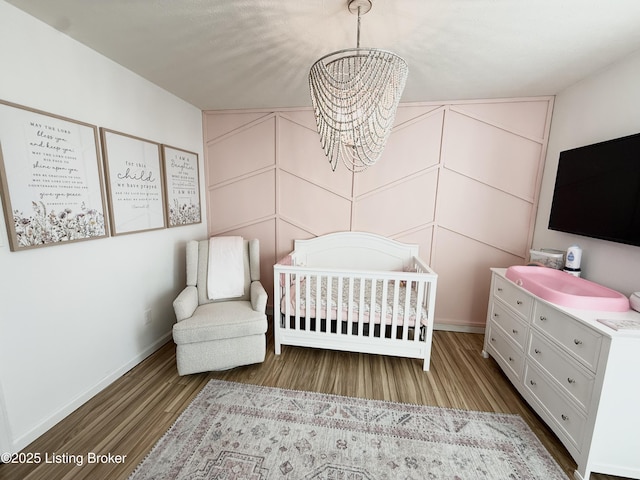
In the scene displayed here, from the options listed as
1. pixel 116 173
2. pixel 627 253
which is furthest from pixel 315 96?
pixel 627 253

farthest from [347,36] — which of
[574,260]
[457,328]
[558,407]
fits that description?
[457,328]

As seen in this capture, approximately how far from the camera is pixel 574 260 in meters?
1.88

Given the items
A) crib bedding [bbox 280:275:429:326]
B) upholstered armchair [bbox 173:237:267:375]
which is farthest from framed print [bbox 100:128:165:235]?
crib bedding [bbox 280:275:429:326]

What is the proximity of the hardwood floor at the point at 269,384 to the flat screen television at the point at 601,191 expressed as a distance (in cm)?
127

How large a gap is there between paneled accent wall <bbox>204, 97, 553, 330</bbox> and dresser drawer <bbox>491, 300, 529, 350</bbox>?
52cm

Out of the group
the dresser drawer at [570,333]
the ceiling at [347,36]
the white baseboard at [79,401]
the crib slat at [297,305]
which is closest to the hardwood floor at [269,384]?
the white baseboard at [79,401]

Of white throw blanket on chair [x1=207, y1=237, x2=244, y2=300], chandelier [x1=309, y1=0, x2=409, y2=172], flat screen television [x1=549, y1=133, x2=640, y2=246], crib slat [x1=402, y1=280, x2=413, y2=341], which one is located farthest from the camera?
white throw blanket on chair [x1=207, y1=237, x2=244, y2=300]

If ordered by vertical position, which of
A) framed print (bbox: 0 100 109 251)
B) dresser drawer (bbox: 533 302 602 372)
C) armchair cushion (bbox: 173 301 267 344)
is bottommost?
armchair cushion (bbox: 173 301 267 344)

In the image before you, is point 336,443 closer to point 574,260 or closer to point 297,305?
point 297,305

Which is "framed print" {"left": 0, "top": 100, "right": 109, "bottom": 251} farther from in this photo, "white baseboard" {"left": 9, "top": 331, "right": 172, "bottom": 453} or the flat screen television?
the flat screen television

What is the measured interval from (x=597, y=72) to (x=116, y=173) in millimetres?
A: 3527

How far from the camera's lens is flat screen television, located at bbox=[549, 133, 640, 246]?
59.1 inches

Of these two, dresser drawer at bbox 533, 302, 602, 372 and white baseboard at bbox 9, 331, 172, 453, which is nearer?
dresser drawer at bbox 533, 302, 602, 372

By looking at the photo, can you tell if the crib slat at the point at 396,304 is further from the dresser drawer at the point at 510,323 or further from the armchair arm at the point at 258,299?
the armchair arm at the point at 258,299
